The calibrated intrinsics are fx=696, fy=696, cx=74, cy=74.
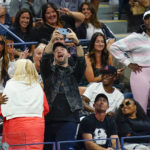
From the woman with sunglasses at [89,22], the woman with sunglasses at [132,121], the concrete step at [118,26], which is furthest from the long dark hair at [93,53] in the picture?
the concrete step at [118,26]

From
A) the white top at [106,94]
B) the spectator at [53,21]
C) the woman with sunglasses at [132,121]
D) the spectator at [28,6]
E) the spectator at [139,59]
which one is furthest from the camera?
the spectator at [28,6]

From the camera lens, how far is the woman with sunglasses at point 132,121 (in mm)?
8789

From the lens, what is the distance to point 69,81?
8.26 m

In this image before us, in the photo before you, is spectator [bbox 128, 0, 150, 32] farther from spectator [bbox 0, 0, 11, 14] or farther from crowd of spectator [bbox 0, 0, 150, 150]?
spectator [bbox 0, 0, 11, 14]

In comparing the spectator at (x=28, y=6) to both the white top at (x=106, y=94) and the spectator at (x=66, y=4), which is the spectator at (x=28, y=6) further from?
the white top at (x=106, y=94)

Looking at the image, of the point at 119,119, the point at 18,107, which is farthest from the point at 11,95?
the point at 119,119

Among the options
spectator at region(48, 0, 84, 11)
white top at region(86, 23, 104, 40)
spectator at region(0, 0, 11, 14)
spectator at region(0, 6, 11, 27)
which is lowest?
white top at region(86, 23, 104, 40)

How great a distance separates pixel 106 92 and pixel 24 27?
1926 millimetres

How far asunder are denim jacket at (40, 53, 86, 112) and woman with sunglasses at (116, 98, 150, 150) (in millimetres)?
953

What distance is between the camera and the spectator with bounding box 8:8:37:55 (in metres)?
10.6

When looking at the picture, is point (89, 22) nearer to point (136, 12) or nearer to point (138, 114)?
point (136, 12)

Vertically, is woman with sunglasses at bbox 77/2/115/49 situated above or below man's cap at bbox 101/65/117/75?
above

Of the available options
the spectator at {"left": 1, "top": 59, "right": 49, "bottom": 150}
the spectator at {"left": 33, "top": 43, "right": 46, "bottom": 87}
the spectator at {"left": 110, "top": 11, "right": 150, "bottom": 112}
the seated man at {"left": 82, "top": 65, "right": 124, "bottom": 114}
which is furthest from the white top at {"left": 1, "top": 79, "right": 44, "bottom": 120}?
the spectator at {"left": 110, "top": 11, "right": 150, "bottom": 112}

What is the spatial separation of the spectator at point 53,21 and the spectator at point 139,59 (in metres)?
1.02
